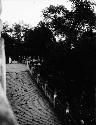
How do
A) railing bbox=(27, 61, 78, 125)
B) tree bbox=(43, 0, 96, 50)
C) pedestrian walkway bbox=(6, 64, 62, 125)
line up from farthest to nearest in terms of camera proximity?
tree bbox=(43, 0, 96, 50) < railing bbox=(27, 61, 78, 125) < pedestrian walkway bbox=(6, 64, 62, 125)

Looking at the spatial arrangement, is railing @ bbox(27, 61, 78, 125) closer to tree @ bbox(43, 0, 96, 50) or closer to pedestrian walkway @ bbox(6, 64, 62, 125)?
pedestrian walkway @ bbox(6, 64, 62, 125)

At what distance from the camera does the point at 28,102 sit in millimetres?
20016

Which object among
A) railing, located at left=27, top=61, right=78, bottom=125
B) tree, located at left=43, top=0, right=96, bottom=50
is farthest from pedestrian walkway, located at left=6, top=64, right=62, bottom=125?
tree, located at left=43, top=0, right=96, bottom=50

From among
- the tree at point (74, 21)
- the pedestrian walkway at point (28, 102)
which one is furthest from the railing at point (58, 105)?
the tree at point (74, 21)

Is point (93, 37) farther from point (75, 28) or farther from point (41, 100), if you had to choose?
point (41, 100)

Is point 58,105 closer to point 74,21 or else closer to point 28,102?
point 28,102

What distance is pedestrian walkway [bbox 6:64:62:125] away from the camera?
674 inches

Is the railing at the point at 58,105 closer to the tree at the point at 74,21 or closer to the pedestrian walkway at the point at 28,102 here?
the pedestrian walkway at the point at 28,102

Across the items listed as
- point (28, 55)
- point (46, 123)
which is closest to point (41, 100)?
point (46, 123)

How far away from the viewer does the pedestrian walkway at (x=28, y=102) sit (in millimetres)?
17125

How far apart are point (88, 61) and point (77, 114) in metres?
11.9

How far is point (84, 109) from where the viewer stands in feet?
84.1

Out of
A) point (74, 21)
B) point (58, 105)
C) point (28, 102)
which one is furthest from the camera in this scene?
point (74, 21)

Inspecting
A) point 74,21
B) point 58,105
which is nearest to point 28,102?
point 58,105
